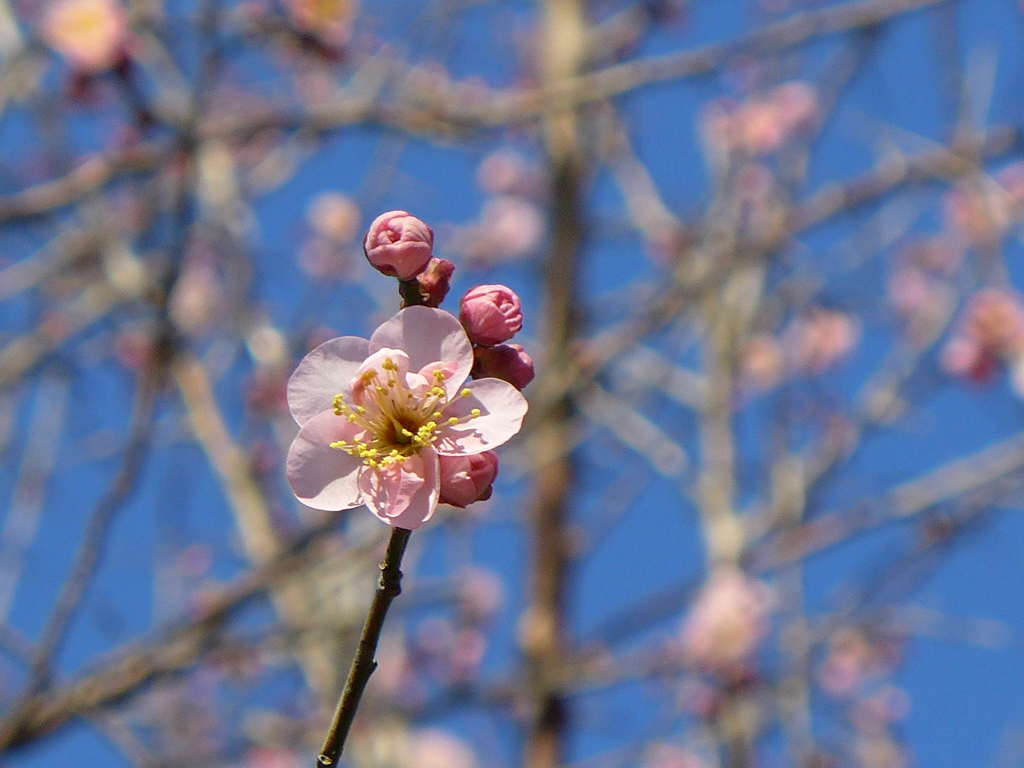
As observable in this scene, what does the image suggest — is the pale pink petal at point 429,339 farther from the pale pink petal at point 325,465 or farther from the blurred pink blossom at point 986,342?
the blurred pink blossom at point 986,342

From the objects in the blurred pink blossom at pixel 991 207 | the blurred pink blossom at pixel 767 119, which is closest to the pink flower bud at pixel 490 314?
the blurred pink blossom at pixel 991 207

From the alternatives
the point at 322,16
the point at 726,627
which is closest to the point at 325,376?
the point at 322,16

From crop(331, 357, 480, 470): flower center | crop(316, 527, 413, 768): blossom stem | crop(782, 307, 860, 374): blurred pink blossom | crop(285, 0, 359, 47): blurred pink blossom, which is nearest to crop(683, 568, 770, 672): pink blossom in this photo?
crop(782, 307, 860, 374): blurred pink blossom

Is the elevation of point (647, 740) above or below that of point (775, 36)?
below

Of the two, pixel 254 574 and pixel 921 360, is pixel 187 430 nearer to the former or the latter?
pixel 254 574

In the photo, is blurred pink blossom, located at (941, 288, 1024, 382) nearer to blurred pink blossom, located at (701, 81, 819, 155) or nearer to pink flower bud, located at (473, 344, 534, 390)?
blurred pink blossom, located at (701, 81, 819, 155)

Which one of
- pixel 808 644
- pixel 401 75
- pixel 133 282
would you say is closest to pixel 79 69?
pixel 133 282
